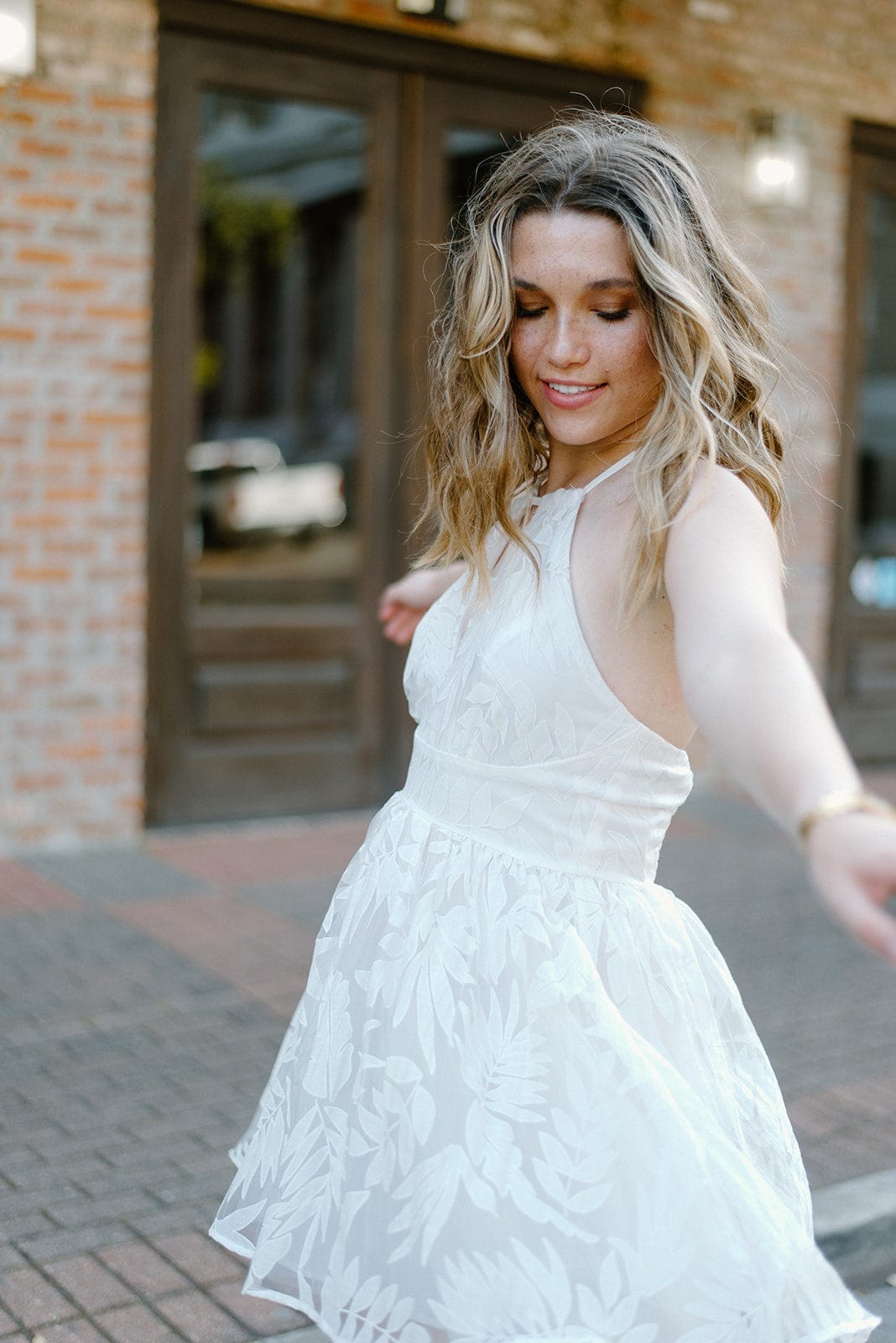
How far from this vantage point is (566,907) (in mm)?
1905

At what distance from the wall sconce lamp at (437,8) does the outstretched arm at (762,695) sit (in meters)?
5.59

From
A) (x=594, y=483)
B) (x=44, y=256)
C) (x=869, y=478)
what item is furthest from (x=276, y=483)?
(x=594, y=483)

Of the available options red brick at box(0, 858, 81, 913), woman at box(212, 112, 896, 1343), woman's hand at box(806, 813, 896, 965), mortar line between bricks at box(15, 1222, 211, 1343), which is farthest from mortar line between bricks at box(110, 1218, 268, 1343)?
red brick at box(0, 858, 81, 913)

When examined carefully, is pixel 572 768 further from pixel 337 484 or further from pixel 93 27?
pixel 337 484

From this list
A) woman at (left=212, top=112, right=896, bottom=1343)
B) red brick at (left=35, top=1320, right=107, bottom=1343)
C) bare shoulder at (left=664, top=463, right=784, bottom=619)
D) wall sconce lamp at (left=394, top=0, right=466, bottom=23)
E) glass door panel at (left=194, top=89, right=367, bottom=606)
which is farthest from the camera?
glass door panel at (left=194, top=89, right=367, bottom=606)

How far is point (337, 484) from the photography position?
7.52m

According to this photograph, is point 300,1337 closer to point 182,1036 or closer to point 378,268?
point 182,1036

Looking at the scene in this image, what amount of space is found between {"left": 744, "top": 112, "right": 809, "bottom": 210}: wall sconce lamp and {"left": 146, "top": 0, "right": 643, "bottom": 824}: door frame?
0.66 metres

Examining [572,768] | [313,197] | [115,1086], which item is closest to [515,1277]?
[572,768]

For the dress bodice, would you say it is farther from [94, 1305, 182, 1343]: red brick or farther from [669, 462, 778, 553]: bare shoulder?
[94, 1305, 182, 1343]: red brick

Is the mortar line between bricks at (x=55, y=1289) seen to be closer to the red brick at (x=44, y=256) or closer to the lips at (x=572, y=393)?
the lips at (x=572, y=393)

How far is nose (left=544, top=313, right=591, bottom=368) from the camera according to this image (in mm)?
1924

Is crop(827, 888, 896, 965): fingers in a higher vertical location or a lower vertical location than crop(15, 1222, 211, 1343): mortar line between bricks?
higher

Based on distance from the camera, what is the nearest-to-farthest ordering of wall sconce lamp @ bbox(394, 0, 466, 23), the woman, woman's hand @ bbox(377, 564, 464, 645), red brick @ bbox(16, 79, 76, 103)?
1. the woman
2. woman's hand @ bbox(377, 564, 464, 645)
3. red brick @ bbox(16, 79, 76, 103)
4. wall sconce lamp @ bbox(394, 0, 466, 23)
